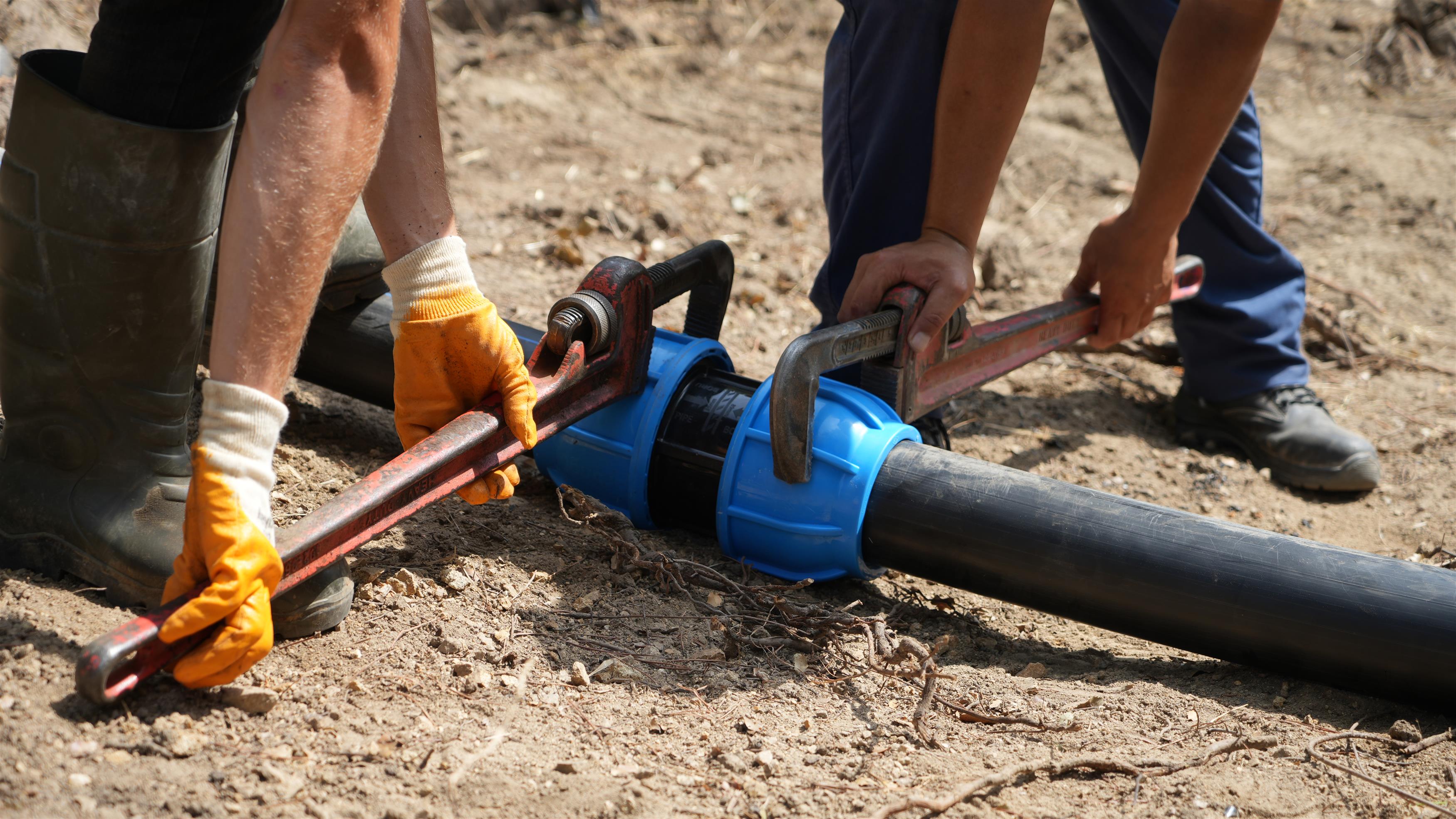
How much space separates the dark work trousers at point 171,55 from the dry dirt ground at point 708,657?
754 millimetres

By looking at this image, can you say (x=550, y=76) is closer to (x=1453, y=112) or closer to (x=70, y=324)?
(x=70, y=324)

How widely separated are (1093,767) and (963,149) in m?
1.29

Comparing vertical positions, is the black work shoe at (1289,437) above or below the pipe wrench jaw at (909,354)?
below

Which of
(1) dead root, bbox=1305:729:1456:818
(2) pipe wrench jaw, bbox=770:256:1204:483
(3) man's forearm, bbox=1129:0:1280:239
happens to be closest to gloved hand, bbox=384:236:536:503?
(2) pipe wrench jaw, bbox=770:256:1204:483

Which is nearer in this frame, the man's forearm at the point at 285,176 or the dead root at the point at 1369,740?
the man's forearm at the point at 285,176

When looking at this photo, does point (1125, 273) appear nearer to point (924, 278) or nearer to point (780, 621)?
point (924, 278)

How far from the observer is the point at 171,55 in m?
1.59

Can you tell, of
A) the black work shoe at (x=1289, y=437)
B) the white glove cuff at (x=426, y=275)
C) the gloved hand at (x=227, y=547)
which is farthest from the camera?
the black work shoe at (x=1289, y=437)

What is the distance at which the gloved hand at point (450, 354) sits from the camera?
5.91 feet

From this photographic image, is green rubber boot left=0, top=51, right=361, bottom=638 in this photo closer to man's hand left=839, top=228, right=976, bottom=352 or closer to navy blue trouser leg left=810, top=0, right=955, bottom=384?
man's hand left=839, top=228, right=976, bottom=352

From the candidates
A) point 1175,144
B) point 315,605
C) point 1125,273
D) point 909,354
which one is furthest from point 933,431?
point 315,605

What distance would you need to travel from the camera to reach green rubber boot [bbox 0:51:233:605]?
5.41 ft

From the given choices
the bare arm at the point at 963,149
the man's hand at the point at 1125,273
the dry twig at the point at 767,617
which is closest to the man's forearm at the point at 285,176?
the dry twig at the point at 767,617

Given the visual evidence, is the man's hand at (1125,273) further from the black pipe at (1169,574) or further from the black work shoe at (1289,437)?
the black pipe at (1169,574)
